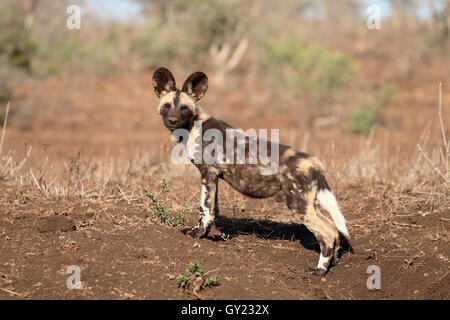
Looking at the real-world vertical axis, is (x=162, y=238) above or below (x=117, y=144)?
below

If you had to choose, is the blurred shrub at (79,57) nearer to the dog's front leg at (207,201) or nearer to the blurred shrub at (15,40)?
the blurred shrub at (15,40)

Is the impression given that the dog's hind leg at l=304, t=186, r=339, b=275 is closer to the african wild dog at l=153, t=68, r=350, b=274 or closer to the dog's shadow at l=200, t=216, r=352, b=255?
the african wild dog at l=153, t=68, r=350, b=274

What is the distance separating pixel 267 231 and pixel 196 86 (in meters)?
1.75

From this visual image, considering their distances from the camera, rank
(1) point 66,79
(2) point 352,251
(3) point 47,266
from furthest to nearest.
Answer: (1) point 66,79, (2) point 352,251, (3) point 47,266

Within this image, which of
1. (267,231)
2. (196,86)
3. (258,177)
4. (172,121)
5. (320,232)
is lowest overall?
(267,231)

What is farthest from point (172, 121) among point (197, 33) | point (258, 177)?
point (197, 33)

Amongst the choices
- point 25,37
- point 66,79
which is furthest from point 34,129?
point 66,79

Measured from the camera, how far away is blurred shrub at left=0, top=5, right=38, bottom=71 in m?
15.8

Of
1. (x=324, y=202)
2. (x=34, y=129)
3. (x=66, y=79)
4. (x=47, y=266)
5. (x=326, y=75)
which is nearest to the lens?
(x=47, y=266)

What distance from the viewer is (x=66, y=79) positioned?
74.0 feet

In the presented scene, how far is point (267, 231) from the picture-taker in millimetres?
5504

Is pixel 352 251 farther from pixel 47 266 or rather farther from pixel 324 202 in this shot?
pixel 47 266

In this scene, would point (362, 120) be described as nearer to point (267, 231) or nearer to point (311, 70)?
point (311, 70)

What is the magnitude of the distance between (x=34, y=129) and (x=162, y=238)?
479 inches
